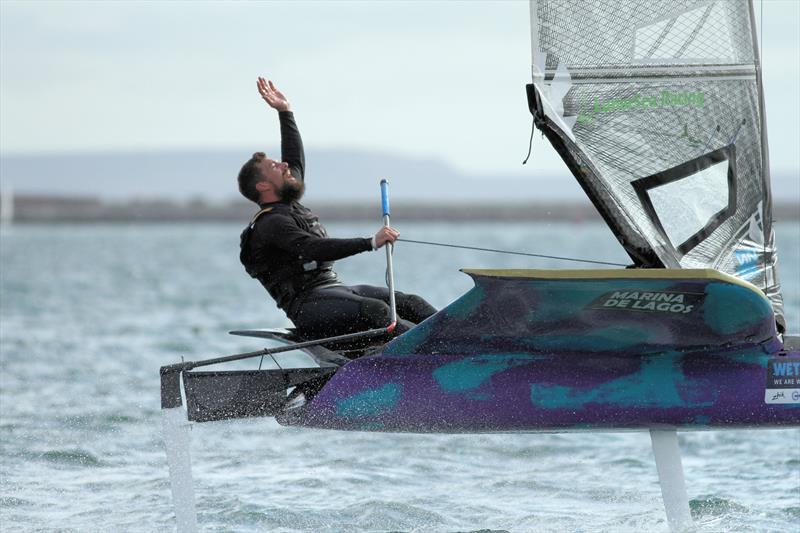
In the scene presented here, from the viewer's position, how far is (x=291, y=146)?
654cm

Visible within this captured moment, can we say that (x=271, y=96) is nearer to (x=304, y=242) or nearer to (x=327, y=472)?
(x=304, y=242)

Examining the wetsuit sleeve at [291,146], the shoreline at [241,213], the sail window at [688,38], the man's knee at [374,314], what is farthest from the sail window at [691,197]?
the shoreline at [241,213]

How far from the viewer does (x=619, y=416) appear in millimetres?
5543

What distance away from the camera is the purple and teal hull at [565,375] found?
538cm

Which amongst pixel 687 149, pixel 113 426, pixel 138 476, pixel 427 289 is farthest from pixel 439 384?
pixel 427 289

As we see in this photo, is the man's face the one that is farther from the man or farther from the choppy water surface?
the choppy water surface

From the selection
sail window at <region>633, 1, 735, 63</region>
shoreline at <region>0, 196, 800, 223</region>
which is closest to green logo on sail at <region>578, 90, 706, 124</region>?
sail window at <region>633, 1, 735, 63</region>

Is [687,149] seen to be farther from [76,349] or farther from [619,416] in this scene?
[76,349]

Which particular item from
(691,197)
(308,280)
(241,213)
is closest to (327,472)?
(308,280)

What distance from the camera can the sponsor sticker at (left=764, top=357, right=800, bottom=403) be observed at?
5.53 metres

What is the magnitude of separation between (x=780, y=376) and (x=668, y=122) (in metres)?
1.27

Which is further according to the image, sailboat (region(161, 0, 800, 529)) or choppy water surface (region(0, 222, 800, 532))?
choppy water surface (region(0, 222, 800, 532))

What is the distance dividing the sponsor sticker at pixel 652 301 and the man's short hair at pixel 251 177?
1790 millimetres

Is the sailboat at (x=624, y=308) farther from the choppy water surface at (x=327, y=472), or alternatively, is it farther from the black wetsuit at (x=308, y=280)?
the choppy water surface at (x=327, y=472)
